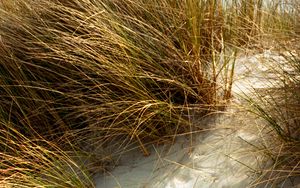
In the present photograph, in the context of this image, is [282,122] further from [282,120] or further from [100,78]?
[100,78]

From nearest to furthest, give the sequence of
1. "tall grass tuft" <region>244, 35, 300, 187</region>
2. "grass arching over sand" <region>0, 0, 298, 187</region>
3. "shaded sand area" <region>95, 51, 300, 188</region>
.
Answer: "tall grass tuft" <region>244, 35, 300, 187</region>
"shaded sand area" <region>95, 51, 300, 188</region>
"grass arching over sand" <region>0, 0, 298, 187</region>

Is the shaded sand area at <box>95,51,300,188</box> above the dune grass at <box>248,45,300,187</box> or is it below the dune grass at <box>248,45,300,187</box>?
below

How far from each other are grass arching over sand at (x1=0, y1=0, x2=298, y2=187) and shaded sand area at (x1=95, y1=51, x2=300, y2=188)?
68 mm

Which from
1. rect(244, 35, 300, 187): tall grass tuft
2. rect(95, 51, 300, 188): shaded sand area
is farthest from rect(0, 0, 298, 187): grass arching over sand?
rect(244, 35, 300, 187): tall grass tuft

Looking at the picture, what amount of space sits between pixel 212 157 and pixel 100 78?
0.68 m

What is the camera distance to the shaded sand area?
1645 millimetres

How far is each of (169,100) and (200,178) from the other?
0.41 metres

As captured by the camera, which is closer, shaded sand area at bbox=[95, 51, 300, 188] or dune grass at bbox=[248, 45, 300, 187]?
dune grass at bbox=[248, 45, 300, 187]

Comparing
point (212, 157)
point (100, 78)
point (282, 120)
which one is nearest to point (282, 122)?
point (282, 120)

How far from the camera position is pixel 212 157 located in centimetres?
177

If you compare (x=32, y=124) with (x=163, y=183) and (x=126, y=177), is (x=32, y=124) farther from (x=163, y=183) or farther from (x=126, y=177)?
(x=163, y=183)

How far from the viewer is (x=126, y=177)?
6.10 feet

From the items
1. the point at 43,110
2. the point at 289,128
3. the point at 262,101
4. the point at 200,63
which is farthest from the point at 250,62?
the point at 43,110

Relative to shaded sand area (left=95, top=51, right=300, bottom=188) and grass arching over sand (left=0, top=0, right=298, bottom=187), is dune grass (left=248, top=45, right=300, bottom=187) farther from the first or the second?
grass arching over sand (left=0, top=0, right=298, bottom=187)
